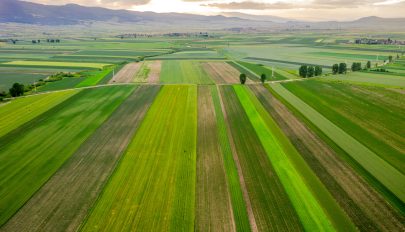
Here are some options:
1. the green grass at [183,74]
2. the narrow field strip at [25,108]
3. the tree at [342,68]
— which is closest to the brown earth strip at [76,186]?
the narrow field strip at [25,108]

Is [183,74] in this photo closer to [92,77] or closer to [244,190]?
[92,77]

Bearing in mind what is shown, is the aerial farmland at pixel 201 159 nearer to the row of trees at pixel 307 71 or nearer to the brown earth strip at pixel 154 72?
the brown earth strip at pixel 154 72

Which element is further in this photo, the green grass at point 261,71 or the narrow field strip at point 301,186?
the green grass at point 261,71

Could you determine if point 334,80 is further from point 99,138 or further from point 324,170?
point 99,138

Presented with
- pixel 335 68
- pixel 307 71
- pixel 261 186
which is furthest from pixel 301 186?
pixel 335 68

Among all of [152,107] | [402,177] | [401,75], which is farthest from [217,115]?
[401,75]

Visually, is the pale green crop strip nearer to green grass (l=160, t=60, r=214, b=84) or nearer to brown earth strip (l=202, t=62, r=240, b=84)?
brown earth strip (l=202, t=62, r=240, b=84)
